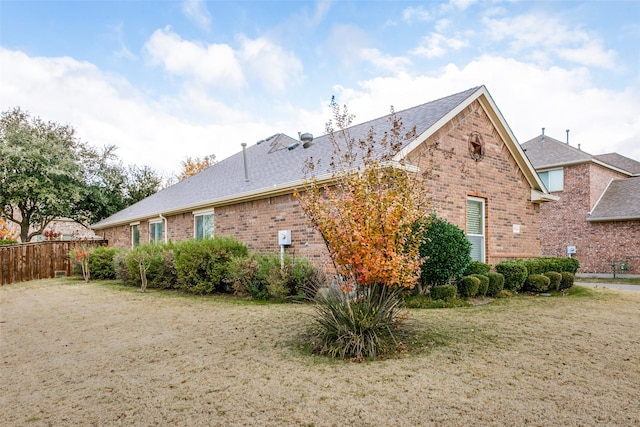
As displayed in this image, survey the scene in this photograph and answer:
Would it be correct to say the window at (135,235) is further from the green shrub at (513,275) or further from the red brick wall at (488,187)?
the green shrub at (513,275)

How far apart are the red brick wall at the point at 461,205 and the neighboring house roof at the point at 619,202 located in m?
8.44

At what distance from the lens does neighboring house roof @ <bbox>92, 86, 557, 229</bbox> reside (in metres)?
10.6

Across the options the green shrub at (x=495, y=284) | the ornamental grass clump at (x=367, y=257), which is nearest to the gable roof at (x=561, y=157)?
the green shrub at (x=495, y=284)

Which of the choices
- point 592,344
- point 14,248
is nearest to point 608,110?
point 592,344

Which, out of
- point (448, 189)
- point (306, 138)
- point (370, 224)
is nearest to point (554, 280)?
point (448, 189)

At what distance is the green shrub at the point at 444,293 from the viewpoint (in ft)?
26.4

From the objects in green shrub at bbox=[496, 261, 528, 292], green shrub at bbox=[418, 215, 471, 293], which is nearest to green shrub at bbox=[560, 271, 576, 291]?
green shrub at bbox=[496, 261, 528, 292]

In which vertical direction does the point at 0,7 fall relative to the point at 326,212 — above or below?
above

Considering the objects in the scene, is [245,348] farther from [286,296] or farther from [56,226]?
[56,226]

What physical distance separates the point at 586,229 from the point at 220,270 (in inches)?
723

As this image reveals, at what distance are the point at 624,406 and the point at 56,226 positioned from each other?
39.7m

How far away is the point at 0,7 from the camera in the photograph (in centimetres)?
1073

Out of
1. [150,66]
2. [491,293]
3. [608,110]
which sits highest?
[150,66]

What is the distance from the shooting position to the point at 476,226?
11297 mm
